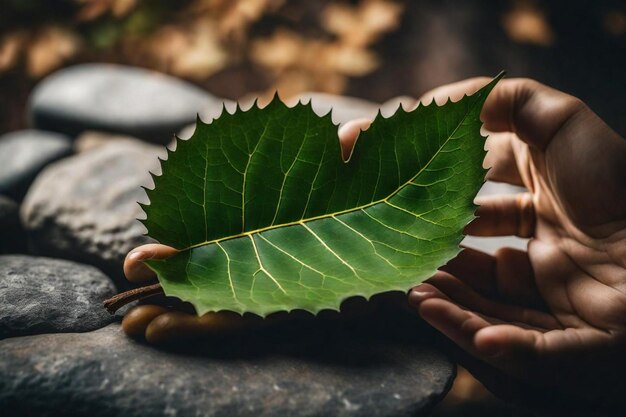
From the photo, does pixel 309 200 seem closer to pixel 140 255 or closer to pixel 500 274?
pixel 140 255

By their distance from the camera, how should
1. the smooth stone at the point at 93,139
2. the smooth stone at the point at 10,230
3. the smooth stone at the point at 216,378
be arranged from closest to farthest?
the smooth stone at the point at 216,378, the smooth stone at the point at 10,230, the smooth stone at the point at 93,139

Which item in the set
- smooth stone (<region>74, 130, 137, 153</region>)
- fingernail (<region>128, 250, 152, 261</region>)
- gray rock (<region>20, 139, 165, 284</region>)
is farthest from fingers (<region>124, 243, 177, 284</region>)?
smooth stone (<region>74, 130, 137, 153</region>)

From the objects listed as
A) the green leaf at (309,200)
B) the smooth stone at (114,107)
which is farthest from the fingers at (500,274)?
the smooth stone at (114,107)

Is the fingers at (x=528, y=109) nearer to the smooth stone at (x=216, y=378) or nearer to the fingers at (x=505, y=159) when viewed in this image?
the fingers at (x=505, y=159)

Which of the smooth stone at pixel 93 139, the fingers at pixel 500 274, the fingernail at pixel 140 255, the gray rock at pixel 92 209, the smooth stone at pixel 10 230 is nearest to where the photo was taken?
the fingernail at pixel 140 255

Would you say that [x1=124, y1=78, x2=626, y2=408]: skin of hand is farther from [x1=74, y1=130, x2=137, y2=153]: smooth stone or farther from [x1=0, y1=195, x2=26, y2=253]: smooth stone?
[x1=74, y1=130, x2=137, y2=153]: smooth stone

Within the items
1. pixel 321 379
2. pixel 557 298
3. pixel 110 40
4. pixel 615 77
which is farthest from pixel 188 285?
pixel 110 40

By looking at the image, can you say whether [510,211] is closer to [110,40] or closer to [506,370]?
[506,370]
